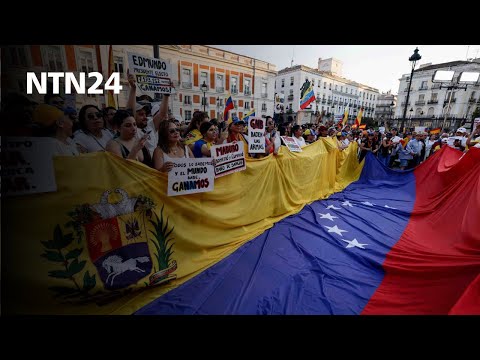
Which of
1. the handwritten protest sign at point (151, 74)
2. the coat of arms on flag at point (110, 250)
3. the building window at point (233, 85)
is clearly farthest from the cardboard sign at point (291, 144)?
the building window at point (233, 85)

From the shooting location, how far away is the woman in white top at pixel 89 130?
2916 millimetres

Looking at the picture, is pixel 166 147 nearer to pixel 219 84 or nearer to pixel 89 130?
pixel 89 130

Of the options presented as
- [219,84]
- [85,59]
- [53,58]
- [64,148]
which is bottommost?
[64,148]

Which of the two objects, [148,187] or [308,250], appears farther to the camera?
[308,250]

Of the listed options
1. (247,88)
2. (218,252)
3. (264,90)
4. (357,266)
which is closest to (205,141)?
(218,252)

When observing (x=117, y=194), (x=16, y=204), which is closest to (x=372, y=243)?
(x=117, y=194)

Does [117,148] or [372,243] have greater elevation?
[117,148]

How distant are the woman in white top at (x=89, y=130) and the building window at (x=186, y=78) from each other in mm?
31065

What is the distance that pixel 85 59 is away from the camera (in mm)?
21578

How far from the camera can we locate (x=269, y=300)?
2.61 metres

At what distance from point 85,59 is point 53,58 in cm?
302

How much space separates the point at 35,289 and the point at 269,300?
2.32 metres
